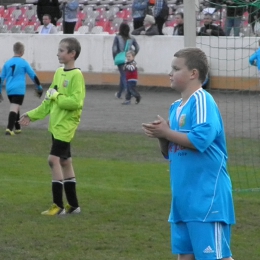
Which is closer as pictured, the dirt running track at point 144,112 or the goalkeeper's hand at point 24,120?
the goalkeeper's hand at point 24,120

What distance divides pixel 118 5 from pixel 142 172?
20069 millimetres

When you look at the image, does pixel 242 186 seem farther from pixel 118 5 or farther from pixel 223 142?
pixel 118 5

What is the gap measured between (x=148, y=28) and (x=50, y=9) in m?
6.21

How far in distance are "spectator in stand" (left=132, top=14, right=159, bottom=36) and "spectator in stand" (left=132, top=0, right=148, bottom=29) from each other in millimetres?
1028

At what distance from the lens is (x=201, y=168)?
200 inches

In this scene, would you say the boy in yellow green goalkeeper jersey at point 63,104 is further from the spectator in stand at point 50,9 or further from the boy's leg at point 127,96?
the spectator in stand at point 50,9

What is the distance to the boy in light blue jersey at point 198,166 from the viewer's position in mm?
5047

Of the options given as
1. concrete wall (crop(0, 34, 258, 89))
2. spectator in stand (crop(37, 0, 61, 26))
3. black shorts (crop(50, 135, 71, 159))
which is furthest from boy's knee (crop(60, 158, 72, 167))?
spectator in stand (crop(37, 0, 61, 26))

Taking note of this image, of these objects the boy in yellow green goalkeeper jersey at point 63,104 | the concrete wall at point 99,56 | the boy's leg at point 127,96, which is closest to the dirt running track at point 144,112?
the boy's leg at point 127,96

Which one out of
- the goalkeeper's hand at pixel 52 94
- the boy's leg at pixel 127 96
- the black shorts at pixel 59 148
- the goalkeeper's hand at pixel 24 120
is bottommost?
the boy's leg at pixel 127 96

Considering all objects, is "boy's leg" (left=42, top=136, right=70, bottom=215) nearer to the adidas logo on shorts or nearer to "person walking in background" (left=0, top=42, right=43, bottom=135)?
the adidas logo on shorts

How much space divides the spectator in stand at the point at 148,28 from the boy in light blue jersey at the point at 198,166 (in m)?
20.1

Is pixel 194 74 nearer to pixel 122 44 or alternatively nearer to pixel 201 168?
pixel 201 168

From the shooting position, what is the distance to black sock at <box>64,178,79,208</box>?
8.74m
